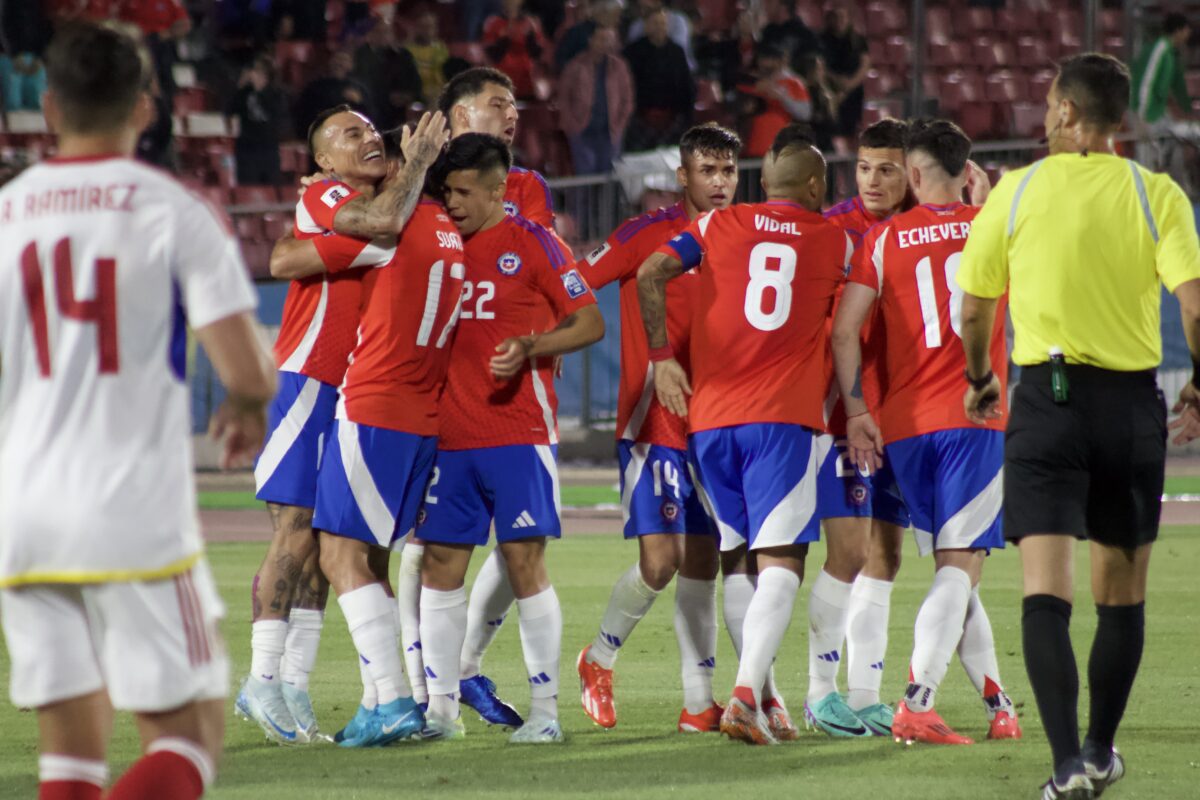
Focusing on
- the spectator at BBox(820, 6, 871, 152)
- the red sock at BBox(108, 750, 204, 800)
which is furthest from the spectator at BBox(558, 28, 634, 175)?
the red sock at BBox(108, 750, 204, 800)

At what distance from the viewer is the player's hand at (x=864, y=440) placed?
6.80 metres

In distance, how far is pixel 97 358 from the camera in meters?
3.64

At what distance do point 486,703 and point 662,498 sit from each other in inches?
41.6

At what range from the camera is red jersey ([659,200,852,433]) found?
6824 millimetres

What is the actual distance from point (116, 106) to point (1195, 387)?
130 inches

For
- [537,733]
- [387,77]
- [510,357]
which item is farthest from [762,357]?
[387,77]

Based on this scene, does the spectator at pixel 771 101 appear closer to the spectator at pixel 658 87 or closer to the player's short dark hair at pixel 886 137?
the spectator at pixel 658 87

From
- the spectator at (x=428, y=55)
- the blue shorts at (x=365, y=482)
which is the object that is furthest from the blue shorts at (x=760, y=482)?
the spectator at (x=428, y=55)

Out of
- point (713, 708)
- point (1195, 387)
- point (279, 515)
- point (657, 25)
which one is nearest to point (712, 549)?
point (713, 708)

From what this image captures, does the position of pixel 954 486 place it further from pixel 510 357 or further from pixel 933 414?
pixel 510 357

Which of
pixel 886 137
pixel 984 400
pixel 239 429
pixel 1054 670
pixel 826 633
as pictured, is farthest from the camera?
pixel 886 137

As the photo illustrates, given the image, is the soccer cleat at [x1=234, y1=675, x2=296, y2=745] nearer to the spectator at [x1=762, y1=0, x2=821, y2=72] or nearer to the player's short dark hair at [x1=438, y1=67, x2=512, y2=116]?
the player's short dark hair at [x1=438, y1=67, x2=512, y2=116]

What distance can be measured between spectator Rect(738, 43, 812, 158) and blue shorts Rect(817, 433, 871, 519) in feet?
43.8

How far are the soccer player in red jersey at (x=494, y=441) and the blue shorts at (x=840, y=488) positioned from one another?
1022 millimetres
